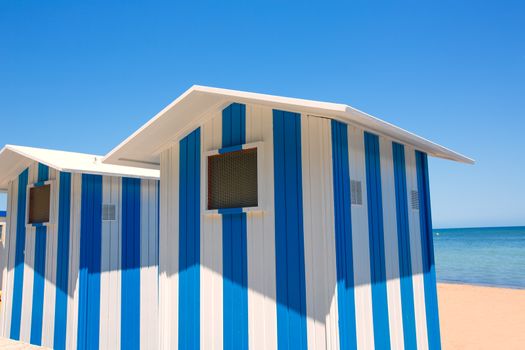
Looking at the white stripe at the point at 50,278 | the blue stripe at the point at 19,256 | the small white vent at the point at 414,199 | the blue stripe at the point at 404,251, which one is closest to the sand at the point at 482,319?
the blue stripe at the point at 404,251

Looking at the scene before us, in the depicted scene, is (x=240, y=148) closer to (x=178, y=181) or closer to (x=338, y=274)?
(x=178, y=181)

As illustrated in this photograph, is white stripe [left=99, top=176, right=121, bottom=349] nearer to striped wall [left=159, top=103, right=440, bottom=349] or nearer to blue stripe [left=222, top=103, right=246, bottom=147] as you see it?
striped wall [left=159, top=103, right=440, bottom=349]

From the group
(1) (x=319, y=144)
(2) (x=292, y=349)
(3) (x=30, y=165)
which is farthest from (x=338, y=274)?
(3) (x=30, y=165)

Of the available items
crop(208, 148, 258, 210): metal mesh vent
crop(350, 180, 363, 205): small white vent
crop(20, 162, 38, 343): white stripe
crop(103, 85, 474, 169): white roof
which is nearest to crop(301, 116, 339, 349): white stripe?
crop(103, 85, 474, 169): white roof

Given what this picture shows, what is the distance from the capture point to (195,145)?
17.5ft

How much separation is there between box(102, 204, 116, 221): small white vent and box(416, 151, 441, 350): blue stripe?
4.69m

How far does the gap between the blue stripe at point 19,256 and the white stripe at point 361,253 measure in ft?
20.7

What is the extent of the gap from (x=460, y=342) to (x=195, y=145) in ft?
20.9

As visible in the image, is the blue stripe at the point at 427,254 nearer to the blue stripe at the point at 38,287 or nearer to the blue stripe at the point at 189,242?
the blue stripe at the point at 189,242

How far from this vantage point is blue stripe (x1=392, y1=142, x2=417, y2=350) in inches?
202

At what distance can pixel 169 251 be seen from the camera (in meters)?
5.44

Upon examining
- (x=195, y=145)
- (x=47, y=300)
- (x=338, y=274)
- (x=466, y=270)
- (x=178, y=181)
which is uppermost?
(x=195, y=145)

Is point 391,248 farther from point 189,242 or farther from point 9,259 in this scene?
point 9,259

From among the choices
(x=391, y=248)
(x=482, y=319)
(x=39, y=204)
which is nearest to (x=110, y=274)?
(x=39, y=204)
